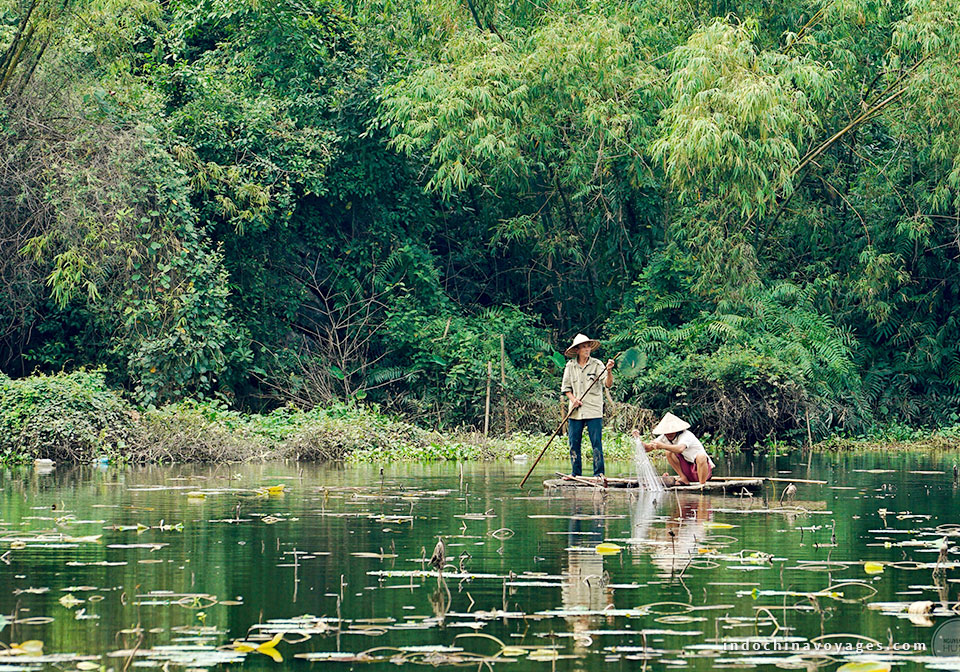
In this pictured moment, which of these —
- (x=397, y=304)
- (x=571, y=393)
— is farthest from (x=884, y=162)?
(x=571, y=393)

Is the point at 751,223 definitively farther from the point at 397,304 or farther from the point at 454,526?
the point at 454,526

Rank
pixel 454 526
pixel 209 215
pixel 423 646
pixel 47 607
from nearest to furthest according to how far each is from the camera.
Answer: pixel 423 646
pixel 47 607
pixel 454 526
pixel 209 215

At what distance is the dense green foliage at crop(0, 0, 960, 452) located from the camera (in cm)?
2402

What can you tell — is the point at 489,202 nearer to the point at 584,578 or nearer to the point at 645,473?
the point at 645,473

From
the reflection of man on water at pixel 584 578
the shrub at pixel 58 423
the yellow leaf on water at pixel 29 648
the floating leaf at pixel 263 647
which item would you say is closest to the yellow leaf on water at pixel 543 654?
the reflection of man on water at pixel 584 578

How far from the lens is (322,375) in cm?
2689

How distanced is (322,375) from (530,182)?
5969mm

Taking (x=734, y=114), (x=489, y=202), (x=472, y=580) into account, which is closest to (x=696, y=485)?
(x=472, y=580)

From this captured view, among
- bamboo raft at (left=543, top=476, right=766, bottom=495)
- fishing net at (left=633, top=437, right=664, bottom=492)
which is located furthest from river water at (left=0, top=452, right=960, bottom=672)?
fishing net at (left=633, top=437, right=664, bottom=492)

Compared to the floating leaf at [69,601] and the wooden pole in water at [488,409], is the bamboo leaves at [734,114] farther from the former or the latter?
the floating leaf at [69,601]

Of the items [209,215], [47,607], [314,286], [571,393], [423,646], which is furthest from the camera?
[314,286]

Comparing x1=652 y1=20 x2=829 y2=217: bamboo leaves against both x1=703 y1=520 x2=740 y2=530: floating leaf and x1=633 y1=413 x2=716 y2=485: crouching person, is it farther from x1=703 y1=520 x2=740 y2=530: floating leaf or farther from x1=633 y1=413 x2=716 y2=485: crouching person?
x1=703 y1=520 x2=740 y2=530: floating leaf

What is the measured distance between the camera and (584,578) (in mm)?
8758

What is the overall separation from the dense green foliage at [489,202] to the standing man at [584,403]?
777cm
